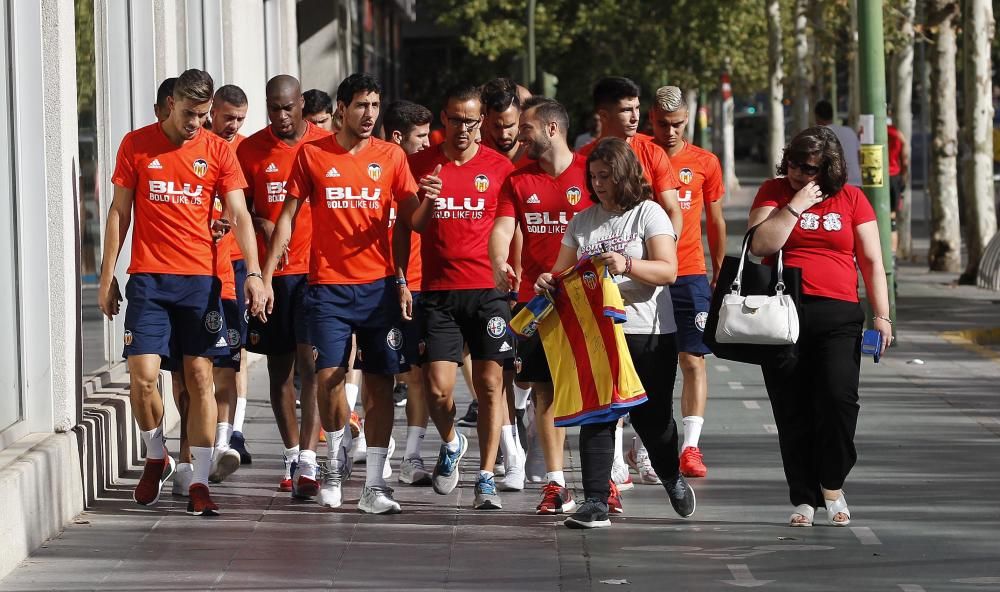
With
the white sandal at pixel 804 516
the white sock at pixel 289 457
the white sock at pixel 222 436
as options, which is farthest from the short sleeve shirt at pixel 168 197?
the white sandal at pixel 804 516

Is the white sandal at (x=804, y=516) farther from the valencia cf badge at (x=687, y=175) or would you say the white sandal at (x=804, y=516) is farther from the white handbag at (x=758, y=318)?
the valencia cf badge at (x=687, y=175)

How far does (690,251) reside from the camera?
9.51m

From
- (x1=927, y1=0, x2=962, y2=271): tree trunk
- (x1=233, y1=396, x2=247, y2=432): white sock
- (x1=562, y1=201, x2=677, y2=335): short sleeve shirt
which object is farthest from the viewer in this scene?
(x1=927, y1=0, x2=962, y2=271): tree trunk

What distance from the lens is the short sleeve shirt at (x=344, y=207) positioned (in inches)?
337

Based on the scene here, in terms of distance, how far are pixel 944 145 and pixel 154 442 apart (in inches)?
611

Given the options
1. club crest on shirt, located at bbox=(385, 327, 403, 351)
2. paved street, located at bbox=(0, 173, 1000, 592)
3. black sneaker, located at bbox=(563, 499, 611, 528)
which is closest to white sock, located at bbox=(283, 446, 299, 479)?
paved street, located at bbox=(0, 173, 1000, 592)

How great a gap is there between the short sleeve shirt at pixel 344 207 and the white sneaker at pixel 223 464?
1.38 metres

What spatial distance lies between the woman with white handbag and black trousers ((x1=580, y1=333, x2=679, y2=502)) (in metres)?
0.45

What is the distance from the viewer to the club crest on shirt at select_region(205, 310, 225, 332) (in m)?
8.59

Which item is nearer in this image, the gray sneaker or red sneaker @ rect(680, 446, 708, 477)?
the gray sneaker

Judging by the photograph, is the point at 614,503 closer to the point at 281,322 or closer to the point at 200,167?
the point at 281,322

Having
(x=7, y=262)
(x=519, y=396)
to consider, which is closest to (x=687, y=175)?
(x=519, y=396)

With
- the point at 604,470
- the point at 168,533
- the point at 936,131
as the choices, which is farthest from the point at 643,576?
the point at 936,131

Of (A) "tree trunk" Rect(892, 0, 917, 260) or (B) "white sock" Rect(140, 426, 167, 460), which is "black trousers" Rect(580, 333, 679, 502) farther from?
(A) "tree trunk" Rect(892, 0, 917, 260)
